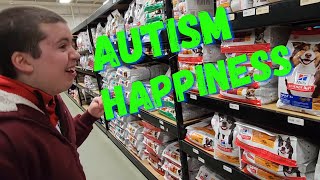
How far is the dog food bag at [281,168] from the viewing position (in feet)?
3.63

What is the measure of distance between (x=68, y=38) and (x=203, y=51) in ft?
3.17

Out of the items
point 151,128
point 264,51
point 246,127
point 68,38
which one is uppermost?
point 68,38

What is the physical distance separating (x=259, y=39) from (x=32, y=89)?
43.1 inches

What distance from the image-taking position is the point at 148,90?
2.44m

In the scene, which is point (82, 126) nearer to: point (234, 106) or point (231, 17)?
point (234, 106)

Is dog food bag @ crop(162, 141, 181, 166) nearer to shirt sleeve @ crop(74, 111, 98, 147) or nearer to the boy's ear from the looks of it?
shirt sleeve @ crop(74, 111, 98, 147)

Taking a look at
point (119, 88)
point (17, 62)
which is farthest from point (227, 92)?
point (119, 88)

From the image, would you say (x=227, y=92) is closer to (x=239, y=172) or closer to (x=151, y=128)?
(x=239, y=172)

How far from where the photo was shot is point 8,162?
69 centimetres

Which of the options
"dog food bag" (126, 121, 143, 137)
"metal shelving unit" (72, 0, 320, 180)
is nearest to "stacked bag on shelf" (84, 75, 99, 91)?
"dog food bag" (126, 121, 143, 137)

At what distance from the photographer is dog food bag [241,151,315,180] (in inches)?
43.6

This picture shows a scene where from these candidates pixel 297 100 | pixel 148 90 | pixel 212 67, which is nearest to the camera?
pixel 297 100

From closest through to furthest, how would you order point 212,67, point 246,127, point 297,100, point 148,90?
point 297,100 → point 246,127 → point 212,67 → point 148,90

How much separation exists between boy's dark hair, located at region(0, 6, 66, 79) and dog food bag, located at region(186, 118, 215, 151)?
1.27m
